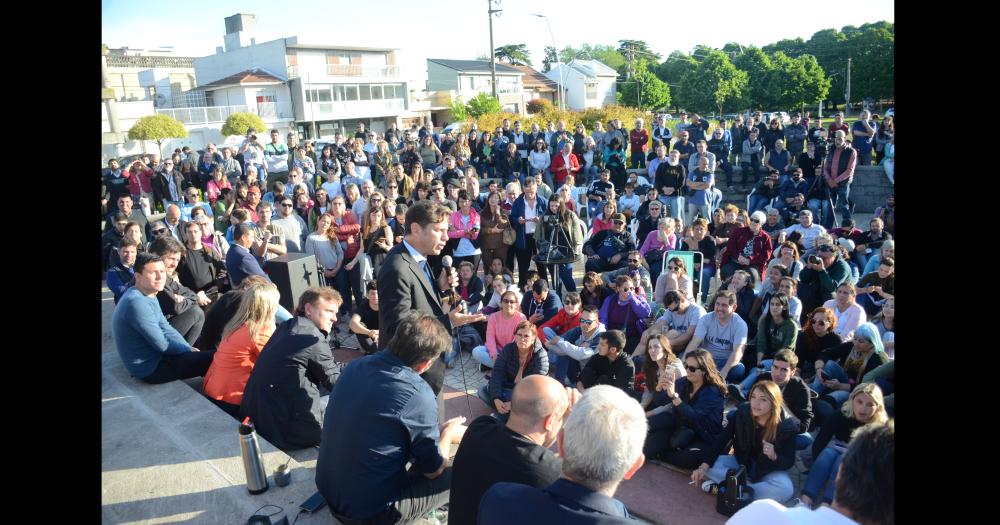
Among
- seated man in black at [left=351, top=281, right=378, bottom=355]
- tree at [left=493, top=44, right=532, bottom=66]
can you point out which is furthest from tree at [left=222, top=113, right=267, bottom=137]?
tree at [left=493, top=44, right=532, bottom=66]

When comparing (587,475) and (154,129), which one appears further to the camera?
(154,129)

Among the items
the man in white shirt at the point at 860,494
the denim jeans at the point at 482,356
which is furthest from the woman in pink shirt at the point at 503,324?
the man in white shirt at the point at 860,494

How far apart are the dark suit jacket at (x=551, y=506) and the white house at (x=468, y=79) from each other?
5138 centimetres

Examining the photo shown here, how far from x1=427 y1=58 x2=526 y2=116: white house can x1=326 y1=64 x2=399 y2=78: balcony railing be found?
13.8ft

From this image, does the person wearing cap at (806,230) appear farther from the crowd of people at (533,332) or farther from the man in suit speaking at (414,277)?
the man in suit speaking at (414,277)

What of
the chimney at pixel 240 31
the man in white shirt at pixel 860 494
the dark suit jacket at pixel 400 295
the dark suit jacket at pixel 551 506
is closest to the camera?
the man in white shirt at pixel 860 494

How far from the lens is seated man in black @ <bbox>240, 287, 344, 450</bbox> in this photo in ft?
11.7

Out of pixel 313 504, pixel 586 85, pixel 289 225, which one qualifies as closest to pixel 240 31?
pixel 586 85

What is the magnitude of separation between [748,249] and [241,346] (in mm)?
6106

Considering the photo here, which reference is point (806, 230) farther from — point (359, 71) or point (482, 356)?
point (359, 71)

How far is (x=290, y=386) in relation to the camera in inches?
142

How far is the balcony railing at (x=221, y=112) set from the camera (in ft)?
122
